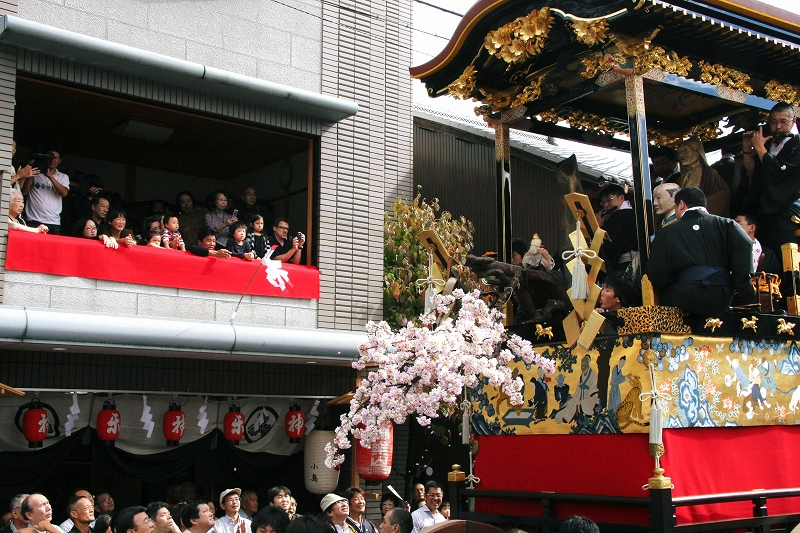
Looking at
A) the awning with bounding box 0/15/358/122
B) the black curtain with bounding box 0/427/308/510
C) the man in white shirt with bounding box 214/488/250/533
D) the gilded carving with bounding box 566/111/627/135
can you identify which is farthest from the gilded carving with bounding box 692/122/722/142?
the black curtain with bounding box 0/427/308/510

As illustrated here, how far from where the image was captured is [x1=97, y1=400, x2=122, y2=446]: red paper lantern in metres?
11.0

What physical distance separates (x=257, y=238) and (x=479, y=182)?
494 centimetres

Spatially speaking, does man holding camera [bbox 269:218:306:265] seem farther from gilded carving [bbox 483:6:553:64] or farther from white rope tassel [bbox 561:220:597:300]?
white rope tassel [bbox 561:220:597:300]

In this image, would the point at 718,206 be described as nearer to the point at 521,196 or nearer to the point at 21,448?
the point at 521,196

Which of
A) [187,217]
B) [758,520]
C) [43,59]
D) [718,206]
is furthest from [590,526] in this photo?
[187,217]

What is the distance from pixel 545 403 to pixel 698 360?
1391 mm

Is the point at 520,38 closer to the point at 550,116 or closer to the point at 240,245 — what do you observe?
the point at 550,116

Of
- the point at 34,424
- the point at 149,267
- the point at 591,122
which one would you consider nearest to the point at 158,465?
the point at 34,424

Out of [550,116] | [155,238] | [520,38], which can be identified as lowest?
[155,238]

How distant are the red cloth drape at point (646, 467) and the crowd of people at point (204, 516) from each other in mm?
1334

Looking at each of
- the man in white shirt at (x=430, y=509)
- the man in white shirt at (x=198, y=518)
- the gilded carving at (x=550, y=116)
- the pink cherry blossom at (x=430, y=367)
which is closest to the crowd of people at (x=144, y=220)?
the man in white shirt at (x=430, y=509)

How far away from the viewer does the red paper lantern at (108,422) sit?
36.1 feet

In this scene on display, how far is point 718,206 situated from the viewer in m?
9.18

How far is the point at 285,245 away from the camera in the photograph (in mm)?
Answer: 12977
